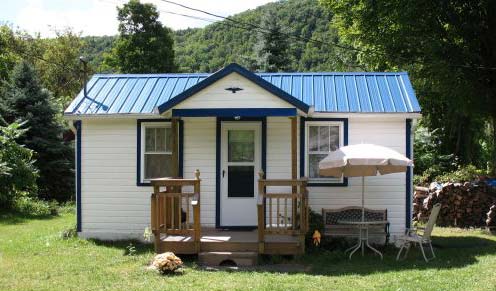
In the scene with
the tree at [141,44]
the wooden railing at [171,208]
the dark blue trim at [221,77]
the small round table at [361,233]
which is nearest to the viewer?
the wooden railing at [171,208]

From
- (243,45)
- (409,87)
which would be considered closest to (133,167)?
(409,87)

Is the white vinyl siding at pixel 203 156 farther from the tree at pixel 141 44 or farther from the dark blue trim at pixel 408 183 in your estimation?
the tree at pixel 141 44

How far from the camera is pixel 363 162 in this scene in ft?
32.0

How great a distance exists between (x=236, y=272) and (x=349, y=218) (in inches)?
128

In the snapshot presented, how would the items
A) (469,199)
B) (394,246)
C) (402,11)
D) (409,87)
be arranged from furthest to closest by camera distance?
(402,11)
(469,199)
(409,87)
(394,246)

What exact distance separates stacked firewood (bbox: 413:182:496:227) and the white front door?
589cm

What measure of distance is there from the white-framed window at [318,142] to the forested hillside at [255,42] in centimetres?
2086

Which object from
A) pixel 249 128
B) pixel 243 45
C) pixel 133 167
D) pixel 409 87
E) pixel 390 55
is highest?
pixel 243 45

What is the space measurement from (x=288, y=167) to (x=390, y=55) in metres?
12.4

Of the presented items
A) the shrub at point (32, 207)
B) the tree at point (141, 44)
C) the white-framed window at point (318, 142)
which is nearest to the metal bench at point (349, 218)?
the white-framed window at point (318, 142)

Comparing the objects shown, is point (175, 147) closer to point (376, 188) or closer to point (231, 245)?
point (231, 245)

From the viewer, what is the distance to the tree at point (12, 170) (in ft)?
56.4

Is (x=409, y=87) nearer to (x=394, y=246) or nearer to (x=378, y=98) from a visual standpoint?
(x=378, y=98)

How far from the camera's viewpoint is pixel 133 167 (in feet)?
39.0
